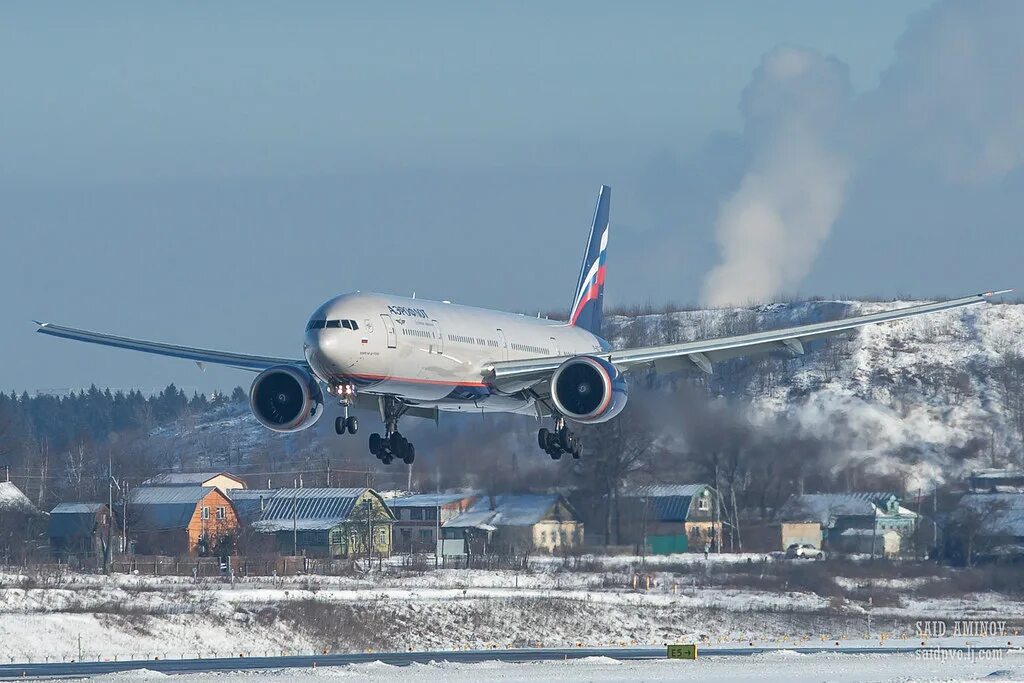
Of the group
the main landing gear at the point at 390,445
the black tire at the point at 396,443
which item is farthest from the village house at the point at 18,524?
the black tire at the point at 396,443

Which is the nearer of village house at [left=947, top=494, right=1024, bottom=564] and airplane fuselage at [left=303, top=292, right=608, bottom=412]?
airplane fuselage at [left=303, top=292, right=608, bottom=412]

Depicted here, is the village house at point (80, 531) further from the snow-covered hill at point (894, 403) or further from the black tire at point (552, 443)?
the black tire at point (552, 443)

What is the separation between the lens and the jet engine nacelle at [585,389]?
54781 mm

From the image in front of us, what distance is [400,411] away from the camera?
56094 mm

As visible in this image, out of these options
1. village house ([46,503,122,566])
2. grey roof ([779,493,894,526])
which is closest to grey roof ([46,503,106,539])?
village house ([46,503,122,566])

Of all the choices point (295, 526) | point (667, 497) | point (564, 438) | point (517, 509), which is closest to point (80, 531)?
point (295, 526)

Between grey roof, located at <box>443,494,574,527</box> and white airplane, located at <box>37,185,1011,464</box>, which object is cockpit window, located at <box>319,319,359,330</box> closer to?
white airplane, located at <box>37,185,1011,464</box>

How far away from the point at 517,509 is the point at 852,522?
20.1 meters

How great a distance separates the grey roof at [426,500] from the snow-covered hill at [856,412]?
7174 millimetres

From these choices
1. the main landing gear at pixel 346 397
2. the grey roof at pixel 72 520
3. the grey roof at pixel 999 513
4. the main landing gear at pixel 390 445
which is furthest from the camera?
the grey roof at pixel 72 520

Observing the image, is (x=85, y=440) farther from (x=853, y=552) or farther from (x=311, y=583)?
(x=853, y=552)

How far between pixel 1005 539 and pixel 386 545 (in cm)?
4013

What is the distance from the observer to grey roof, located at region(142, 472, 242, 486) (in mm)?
113000

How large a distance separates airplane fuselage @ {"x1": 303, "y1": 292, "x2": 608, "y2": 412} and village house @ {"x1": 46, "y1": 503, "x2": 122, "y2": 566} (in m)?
50.2
